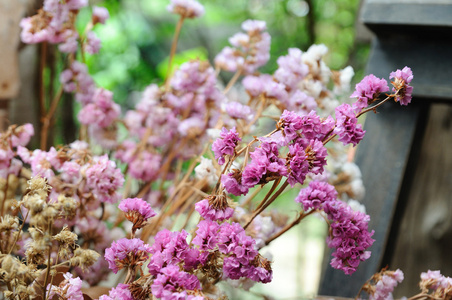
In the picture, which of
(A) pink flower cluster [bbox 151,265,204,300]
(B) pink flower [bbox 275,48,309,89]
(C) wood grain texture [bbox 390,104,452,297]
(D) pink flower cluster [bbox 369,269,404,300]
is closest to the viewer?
(A) pink flower cluster [bbox 151,265,204,300]

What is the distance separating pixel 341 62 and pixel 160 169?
5.15 feet

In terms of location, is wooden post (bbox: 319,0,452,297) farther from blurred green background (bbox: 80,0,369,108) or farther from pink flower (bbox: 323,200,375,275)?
blurred green background (bbox: 80,0,369,108)

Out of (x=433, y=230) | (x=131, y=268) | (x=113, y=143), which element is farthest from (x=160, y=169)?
(x=433, y=230)

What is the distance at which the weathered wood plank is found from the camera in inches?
38.6

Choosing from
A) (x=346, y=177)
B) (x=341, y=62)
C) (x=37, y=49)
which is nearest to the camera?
(x=346, y=177)

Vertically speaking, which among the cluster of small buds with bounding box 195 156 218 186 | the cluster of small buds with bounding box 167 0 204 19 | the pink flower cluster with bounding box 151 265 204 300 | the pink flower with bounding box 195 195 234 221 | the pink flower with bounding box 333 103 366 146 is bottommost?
the pink flower cluster with bounding box 151 265 204 300

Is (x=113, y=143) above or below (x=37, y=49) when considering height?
below

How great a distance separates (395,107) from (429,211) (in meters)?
0.45

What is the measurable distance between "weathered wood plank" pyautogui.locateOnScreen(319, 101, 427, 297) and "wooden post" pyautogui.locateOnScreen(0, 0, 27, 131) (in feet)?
2.45

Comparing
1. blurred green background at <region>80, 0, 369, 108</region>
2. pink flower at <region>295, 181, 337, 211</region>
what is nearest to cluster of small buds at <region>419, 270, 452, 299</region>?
pink flower at <region>295, 181, 337, 211</region>

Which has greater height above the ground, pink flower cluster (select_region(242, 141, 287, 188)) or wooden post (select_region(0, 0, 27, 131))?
wooden post (select_region(0, 0, 27, 131))

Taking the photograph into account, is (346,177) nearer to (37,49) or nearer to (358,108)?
(358,108)

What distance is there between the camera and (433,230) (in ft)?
4.30

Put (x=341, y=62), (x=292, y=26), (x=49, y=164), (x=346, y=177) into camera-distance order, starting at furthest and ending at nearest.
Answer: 1. (x=341, y=62)
2. (x=292, y=26)
3. (x=346, y=177)
4. (x=49, y=164)
